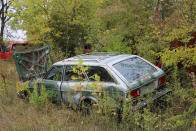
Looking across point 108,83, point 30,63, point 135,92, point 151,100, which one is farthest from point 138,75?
point 30,63

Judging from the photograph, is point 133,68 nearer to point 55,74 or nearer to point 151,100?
point 151,100

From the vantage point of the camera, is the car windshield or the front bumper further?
the car windshield

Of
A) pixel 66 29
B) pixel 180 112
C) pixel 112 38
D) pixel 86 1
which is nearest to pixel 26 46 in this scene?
pixel 66 29

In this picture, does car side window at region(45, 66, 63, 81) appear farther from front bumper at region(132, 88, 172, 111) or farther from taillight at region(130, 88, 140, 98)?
front bumper at region(132, 88, 172, 111)

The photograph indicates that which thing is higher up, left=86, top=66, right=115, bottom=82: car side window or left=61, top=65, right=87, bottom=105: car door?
left=86, top=66, right=115, bottom=82: car side window

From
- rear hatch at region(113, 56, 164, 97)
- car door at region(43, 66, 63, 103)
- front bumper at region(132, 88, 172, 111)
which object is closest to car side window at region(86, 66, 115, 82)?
rear hatch at region(113, 56, 164, 97)

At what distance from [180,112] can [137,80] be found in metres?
1.22

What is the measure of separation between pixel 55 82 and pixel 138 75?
90.4 inches

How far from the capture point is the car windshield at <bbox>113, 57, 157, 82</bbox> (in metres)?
4.63

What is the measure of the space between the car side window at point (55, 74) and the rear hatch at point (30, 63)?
994mm

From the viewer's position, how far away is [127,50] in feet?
29.8

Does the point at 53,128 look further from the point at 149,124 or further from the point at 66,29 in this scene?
the point at 66,29

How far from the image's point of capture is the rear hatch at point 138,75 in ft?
14.5

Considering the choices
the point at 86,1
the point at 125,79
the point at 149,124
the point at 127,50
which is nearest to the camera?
the point at 149,124
